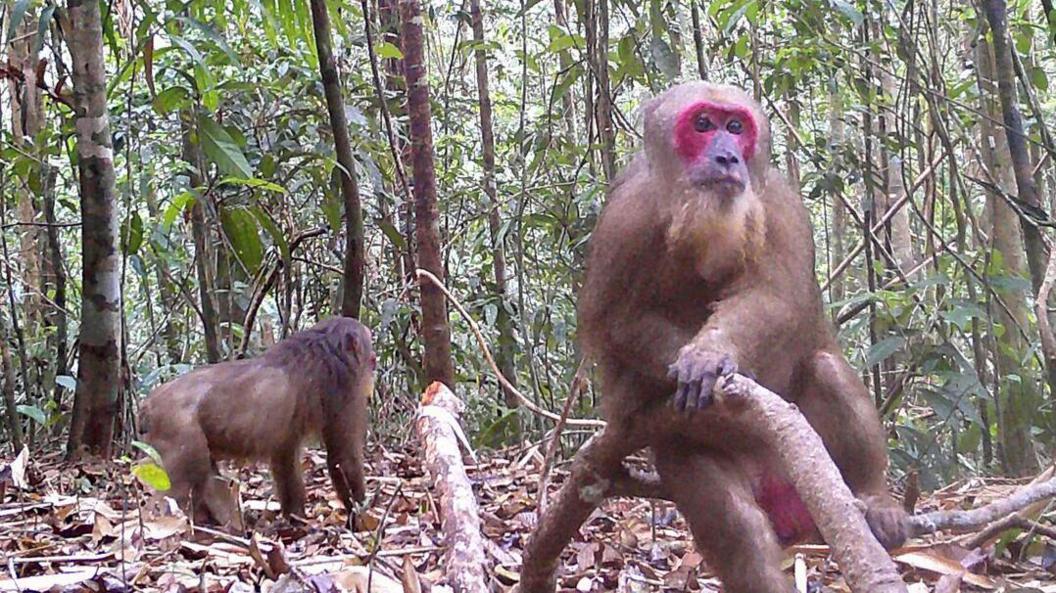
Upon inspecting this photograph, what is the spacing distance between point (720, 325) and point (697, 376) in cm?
40

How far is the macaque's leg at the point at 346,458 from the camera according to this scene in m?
6.47

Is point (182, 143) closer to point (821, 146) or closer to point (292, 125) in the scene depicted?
point (292, 125)

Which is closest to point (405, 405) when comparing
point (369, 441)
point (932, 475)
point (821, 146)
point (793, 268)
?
point (369, 441)

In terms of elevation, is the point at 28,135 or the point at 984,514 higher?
the point at 28,135

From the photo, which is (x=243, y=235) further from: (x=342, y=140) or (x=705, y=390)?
(x=705, y=390)

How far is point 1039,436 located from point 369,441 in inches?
182

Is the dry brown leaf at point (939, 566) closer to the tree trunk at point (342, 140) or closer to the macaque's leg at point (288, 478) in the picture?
the macaque's leg at point (288, 478)

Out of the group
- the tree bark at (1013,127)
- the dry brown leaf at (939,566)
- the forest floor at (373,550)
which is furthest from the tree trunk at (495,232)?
the dry brown leaf at (939,566)

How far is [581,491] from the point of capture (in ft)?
10.2

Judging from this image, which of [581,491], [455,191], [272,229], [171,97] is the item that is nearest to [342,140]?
[272,229]

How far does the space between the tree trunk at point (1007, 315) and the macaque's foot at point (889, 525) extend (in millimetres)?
2045

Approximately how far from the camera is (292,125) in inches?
321

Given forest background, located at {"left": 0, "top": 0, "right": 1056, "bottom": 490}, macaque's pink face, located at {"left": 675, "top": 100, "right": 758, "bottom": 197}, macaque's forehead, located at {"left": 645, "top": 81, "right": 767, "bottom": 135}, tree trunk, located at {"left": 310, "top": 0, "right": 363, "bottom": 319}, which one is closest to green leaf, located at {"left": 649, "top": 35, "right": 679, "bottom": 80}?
forest background, located at {"left": 0, "top": 0, "right": 1056, "bottom": 490}

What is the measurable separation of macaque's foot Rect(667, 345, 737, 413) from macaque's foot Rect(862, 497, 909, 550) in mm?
731
